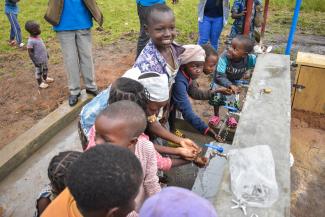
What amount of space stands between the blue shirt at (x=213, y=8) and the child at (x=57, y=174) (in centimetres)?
413

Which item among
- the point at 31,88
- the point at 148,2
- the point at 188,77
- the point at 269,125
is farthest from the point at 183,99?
the point at 31,88

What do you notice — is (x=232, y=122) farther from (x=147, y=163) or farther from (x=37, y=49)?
(x=37, y=49)

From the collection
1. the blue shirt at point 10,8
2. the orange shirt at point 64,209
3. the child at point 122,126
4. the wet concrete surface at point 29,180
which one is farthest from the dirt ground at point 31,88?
the orange shirt at point 64,209

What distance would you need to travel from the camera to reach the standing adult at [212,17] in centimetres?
536

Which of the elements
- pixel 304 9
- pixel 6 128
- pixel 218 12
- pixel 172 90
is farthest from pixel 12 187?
pixel 304 9

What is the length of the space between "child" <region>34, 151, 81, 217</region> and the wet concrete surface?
1136 mm

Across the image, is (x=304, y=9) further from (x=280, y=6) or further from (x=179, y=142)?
(x=179, y=142)

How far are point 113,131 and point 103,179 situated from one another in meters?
0.65

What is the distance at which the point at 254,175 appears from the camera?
78.5 inches

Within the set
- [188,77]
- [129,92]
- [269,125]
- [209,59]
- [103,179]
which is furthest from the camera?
[209,59]

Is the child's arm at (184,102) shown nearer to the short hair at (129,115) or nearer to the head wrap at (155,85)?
the head wrap at (155,85)

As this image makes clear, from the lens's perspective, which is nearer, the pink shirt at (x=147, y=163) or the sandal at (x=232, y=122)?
the pink shirt at (x=147, y=163)

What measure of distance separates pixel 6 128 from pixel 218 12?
12.1 ft

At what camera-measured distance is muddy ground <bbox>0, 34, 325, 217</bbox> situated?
3469mm
